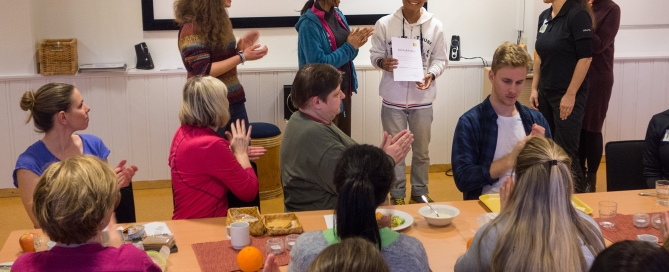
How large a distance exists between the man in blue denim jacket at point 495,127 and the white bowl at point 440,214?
371 mm

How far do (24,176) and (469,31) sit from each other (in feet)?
12.8

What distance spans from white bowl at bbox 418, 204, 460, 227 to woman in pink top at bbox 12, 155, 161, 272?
1.24 meters

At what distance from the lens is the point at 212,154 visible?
303 cm

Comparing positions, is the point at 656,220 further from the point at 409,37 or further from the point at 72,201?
the point at 409,37

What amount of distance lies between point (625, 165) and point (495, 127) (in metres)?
0.80

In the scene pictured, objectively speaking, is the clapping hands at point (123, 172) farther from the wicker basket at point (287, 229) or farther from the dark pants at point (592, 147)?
the dark pants at point (592, 147)

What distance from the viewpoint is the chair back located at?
3587 mm

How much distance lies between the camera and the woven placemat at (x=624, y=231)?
266cm

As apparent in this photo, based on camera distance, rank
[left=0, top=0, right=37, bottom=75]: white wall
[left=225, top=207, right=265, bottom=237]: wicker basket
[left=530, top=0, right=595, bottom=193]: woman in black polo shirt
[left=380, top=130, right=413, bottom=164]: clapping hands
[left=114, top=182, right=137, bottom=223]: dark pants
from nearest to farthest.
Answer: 1. [left=225, top=207, right=265, bottom=237]: wicker basket
2. [left=380, top=130, right=413, bottom=164]: clapping hands
3. [left=114, top=182, right=137, bottom=223]: dark pants
4. [left=530, top=0, right=595, bottom=193]: woman in black polo shirt
5. [left=0, top=0, right=37, bottom=75]: white wall

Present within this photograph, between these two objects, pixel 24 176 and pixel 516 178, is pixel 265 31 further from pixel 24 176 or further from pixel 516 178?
pixel 516 178

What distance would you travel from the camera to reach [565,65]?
176 inches

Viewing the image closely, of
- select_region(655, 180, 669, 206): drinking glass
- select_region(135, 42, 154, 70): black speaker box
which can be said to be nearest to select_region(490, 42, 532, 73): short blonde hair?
select_region(655, 180, 669, 206): drinking glass

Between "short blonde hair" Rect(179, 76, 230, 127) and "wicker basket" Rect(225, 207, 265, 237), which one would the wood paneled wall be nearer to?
"short blonde hair" Rect(179, 76, 230, 127)

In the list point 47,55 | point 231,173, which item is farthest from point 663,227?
point 47,55
